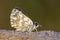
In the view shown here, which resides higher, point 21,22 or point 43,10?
point 43,10

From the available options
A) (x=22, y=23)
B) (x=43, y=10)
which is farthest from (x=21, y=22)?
(x=43, y=10)

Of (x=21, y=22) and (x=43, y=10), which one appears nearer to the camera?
(x=21, y=22)

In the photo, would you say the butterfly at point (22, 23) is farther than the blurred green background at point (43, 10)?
No

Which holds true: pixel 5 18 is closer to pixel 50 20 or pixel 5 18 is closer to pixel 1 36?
pixel 50 20

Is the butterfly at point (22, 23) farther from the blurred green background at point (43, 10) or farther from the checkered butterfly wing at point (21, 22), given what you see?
the blurred green background at point (43, 10)

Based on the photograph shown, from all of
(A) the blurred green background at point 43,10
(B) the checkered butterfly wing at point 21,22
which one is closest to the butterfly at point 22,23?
(B) the checkered butterfly wing at point 21,22

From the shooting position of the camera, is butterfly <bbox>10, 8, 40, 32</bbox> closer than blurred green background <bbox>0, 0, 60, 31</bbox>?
Yes

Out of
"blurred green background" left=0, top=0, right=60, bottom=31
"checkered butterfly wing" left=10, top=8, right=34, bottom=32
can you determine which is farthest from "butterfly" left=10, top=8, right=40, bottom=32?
"blurred green background" left=0, top=0, right=60, bottom=31

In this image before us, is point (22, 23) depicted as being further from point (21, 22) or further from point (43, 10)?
point (43, 10)

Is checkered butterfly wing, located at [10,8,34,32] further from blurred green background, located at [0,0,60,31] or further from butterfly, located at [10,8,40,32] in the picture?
blurred green background, located at [0,0,60,31]

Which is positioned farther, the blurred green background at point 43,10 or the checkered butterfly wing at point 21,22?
the blurred green background at point 43,10

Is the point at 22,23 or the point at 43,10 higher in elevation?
the point at 43,10

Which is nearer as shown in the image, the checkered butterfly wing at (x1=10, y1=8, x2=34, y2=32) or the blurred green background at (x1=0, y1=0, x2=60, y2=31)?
the checkered butterfly wing at (x1=10, y1=8, x2=34, y2=32)
